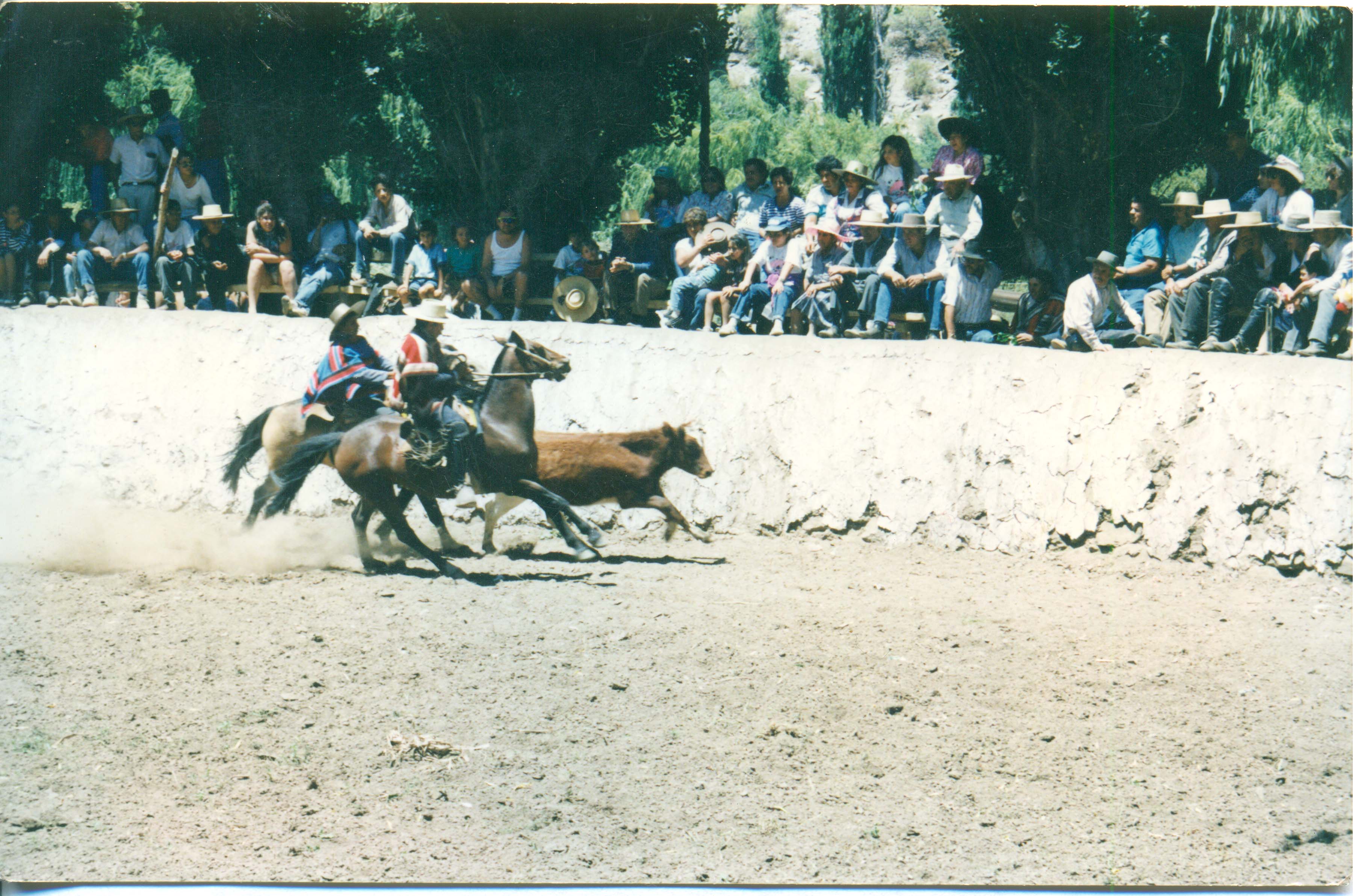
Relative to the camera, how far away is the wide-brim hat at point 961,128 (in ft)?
31.4

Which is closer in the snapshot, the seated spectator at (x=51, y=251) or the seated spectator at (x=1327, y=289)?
the seated spectator at (x=1327, y=289)

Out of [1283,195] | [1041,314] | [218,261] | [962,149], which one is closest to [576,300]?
[962,149]

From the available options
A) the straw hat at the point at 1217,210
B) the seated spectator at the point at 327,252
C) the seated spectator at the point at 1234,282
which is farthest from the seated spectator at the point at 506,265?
the straw hat at the point at 1217,210

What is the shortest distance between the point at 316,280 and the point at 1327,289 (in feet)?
25.6

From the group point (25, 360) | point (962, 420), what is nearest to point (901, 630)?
point (962, 420)

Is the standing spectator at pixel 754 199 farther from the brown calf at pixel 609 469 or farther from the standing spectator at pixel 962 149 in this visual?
the brown calf at pixel 609 469

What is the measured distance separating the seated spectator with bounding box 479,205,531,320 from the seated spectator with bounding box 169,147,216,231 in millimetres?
2806

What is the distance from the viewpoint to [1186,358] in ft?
27.3

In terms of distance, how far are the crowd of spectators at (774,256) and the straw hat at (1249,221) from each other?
1 centimetres

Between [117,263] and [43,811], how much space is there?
705 cm

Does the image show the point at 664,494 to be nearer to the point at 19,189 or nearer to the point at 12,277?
the point at 12,277

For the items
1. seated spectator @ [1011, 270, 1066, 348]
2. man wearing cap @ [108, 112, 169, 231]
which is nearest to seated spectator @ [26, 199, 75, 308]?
man wearing cap @ [108, 112, 169, 231]

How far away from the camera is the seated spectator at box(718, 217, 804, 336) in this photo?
9.61m

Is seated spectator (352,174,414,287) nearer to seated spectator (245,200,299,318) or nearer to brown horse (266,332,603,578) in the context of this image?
seated spectator (245,200,299,318)
